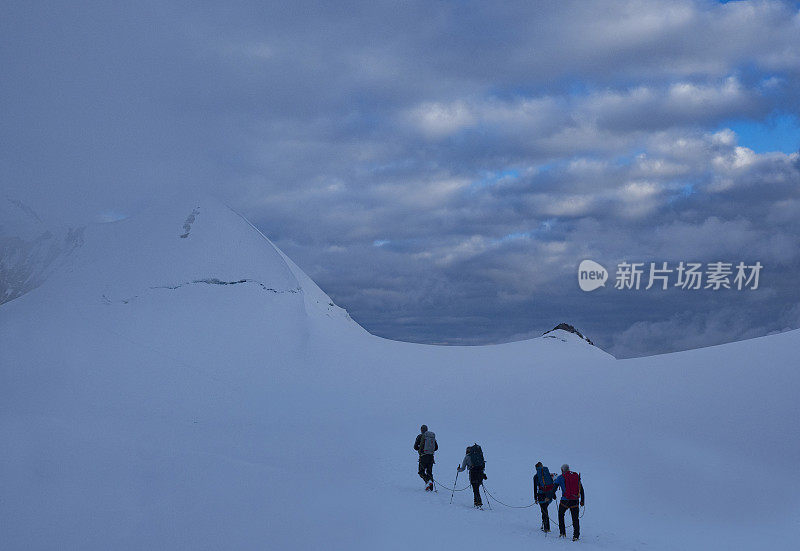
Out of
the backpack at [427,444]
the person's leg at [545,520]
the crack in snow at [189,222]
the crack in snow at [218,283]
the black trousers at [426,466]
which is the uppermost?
the crack in snow at [189,222]

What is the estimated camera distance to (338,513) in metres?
12.7

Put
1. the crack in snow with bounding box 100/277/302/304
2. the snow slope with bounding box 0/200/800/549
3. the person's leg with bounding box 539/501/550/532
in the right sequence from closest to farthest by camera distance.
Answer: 1. the snow slope with bounding box 0/200/800/549
2. the person's leg with bounding box 539/501/550/532
3. the crack in snow with bounding box 100/277/302/304

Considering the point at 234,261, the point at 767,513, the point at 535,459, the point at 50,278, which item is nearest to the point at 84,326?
the point at 50,278

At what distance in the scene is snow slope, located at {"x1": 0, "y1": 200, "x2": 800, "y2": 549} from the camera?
12500mm

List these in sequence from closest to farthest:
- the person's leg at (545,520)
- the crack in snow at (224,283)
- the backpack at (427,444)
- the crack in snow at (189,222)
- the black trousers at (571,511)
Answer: the black trousers at (571,511), the person's leg at (545,520), the backpack at (427,444), the crack in snow at (224,283), the crack in snow at (189,222)

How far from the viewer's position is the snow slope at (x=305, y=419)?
492 inches

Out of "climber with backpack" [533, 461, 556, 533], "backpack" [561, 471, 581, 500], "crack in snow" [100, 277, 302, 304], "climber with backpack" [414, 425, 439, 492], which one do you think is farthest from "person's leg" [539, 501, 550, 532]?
"crack in snow" [100, 277, 302, 304]

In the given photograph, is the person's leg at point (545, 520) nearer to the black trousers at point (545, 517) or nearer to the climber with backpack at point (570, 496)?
the black trousers at point (545, 517)

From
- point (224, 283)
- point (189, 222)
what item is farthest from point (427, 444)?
point (189, 222)

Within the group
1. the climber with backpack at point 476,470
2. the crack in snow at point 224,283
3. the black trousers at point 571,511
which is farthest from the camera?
the crack in snow at point 224,283

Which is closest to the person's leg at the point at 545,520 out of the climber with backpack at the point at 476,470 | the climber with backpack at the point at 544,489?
the climber with backpack at the point at 544,489

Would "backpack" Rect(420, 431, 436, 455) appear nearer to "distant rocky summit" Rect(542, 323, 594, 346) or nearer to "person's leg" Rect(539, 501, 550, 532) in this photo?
"person's leg" Rect(539, 501, 550, 532)

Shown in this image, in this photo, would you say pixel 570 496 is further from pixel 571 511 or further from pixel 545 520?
pixel 545 520

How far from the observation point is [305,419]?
99.9ft
